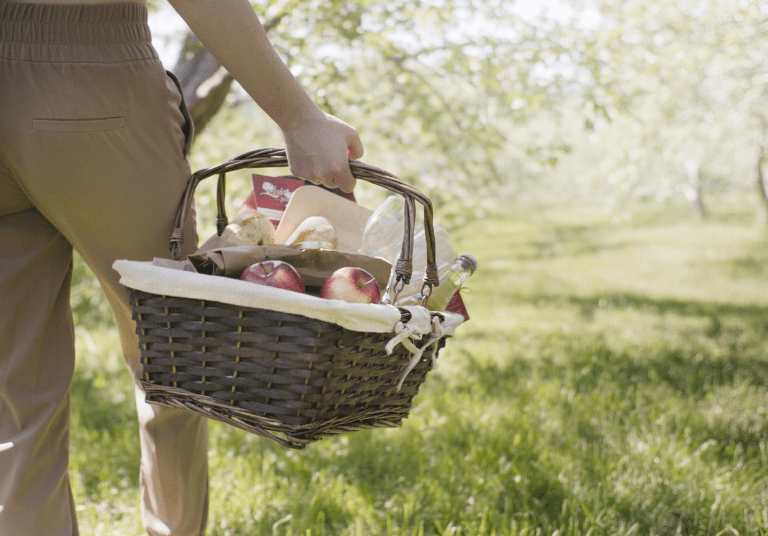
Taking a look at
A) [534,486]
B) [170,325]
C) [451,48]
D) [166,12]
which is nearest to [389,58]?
[451,48]

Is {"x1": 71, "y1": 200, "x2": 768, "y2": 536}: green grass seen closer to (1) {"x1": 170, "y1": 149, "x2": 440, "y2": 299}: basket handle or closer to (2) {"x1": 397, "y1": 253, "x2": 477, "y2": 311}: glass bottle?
(2) {"x1": 397, "y1": 253, "x2": 477, "y2": 311}: glass bottle

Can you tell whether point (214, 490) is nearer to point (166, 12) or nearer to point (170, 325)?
point (170, 325)

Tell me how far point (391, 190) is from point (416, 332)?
0.27 m

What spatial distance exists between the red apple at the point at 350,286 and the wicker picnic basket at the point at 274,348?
0.06 metres

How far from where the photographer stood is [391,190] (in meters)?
1.20

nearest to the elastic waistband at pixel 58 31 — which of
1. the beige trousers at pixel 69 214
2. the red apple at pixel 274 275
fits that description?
the beige trousers at pixel 69 214

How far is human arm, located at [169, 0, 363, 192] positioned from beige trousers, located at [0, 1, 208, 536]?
0.54ft

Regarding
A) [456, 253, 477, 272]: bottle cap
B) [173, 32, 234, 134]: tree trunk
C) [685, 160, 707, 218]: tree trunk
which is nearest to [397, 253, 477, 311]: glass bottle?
[456, 253, 477, 272]: bottle cap

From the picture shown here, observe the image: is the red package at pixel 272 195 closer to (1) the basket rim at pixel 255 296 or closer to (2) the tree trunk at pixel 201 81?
(1) the basket rim at pixel 255 296

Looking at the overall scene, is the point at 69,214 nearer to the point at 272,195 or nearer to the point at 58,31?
the point at 58,31

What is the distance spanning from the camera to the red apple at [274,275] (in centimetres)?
113

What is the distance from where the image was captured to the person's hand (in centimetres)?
120

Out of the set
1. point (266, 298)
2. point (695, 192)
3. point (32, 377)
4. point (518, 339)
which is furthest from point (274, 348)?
point (695, 192)

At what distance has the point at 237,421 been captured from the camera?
1104 millimetres
